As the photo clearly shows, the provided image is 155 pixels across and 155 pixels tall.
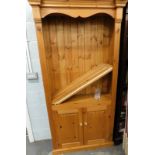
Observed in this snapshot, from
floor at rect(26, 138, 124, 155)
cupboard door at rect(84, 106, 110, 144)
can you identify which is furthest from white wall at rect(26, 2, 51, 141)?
cupboard door at rect(84, 106, 110, 144)

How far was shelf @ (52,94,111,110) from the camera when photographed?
5.24 feet

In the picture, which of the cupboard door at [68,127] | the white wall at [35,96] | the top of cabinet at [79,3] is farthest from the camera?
the cupboard door at [68,127]

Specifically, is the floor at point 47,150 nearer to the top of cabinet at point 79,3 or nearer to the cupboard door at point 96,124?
the cupboard door at point 96,124

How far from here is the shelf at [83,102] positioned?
1596mm

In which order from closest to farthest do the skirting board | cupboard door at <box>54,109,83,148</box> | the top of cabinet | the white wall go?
the top of cabinet → the white wall → cupboard door at <box>54,109,83,148</box> → the skirting board

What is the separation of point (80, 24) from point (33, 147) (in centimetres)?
172

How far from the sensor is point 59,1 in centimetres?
120

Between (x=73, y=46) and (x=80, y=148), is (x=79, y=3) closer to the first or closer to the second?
(x=73, y=46)

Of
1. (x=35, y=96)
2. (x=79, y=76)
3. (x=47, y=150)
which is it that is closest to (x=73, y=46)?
(x=79, y=76)

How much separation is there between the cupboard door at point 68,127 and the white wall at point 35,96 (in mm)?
328

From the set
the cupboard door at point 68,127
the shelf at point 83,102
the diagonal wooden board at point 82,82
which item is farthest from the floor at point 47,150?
the diagonal wooden board at point 82,82

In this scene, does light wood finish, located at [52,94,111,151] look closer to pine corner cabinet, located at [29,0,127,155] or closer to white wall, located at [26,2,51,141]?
pine corner cabinet, located at [29,0,127,155]

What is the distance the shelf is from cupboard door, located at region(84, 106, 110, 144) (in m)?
0.06
